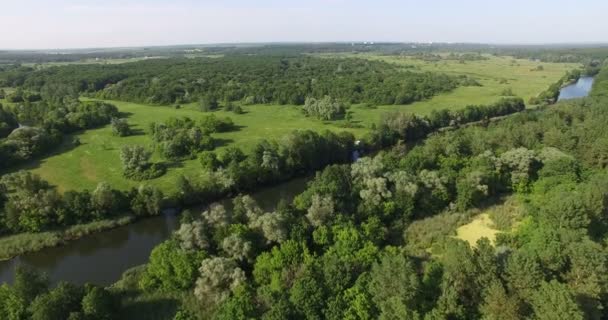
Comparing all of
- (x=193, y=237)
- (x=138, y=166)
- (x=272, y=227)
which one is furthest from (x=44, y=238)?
(x=272, y=227)

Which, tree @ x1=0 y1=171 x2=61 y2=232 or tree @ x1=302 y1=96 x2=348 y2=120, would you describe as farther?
tree @ x1=302 y1=96 x2=348 y2=120

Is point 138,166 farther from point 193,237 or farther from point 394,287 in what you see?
point 394,287

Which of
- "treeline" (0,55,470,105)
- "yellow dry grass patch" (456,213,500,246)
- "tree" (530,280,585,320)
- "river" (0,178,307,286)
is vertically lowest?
"river" (0,178,307,286)

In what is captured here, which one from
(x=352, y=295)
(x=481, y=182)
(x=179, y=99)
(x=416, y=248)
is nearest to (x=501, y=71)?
(x=179, y=99)

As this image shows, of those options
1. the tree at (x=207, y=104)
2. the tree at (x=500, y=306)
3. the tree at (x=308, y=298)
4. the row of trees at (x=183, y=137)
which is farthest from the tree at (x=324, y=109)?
the tree at (x=500, y=306)

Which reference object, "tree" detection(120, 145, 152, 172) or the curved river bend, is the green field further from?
the curved river bend

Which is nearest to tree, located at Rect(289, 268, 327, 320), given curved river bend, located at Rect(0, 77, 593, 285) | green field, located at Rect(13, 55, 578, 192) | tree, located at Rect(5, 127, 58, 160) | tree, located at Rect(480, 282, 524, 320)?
tree, located at Rect(480, 282, 524, 320)

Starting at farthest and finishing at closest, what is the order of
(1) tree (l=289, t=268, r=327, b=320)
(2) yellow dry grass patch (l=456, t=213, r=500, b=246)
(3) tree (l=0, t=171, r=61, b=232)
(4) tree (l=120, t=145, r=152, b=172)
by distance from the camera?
(4) tree (l=120, t=145, r=152, b=172), (3) tree (l=0, t=171, r=61, b=232), (2) yellow dry grass patch (l=456, t=213, r=500, b=246), (1) tree (l=289, t=268, r=327, b=320)
